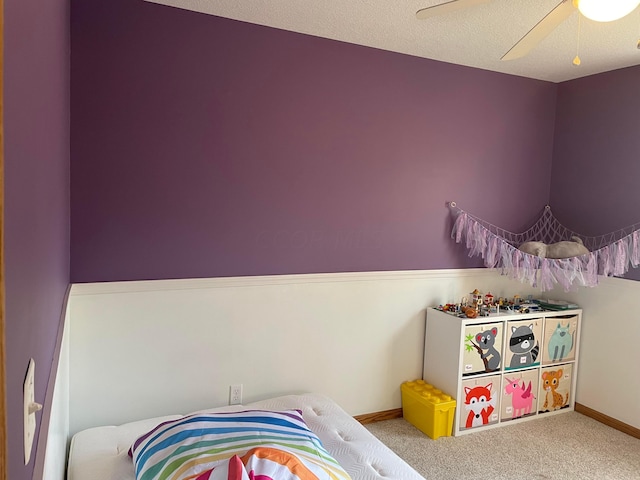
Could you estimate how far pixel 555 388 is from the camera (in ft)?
11.5

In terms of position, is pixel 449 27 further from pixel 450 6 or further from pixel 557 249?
pixel 557 249

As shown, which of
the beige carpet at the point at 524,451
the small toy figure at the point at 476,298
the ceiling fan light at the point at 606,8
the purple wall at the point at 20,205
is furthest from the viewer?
the small toy figure at the point at 476,298

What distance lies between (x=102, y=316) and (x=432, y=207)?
2173 millimetres

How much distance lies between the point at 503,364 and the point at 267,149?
6.85ft

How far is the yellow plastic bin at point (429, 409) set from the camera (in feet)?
9.98

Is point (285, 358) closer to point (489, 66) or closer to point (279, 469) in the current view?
point (279, 469)

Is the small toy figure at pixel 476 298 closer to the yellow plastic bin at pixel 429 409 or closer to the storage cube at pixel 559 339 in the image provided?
the storage cube at pixel 559 339

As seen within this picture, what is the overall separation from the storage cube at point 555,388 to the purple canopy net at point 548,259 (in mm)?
607

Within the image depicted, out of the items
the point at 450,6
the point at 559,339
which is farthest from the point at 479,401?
the point at 450,6

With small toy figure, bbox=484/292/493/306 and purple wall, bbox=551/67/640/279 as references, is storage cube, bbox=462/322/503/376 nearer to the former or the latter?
small toy figure, bbox=484/292/493/306

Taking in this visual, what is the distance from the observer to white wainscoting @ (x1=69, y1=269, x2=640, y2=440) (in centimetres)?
256

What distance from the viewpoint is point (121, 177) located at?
8.22 feet

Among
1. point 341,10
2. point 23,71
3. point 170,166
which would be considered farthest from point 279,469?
point 341,10

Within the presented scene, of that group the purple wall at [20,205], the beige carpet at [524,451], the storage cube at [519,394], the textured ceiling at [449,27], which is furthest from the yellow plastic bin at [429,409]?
the purple wall at [20,205]
